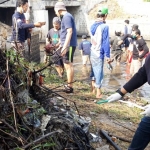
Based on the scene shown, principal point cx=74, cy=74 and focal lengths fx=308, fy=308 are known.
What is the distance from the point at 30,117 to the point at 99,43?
335 cm

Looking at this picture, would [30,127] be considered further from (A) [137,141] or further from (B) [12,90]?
(A) [137,141]

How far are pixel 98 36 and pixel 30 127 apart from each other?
3535 mm

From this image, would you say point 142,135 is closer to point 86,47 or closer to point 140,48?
point 140,48

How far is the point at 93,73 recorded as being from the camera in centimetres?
722

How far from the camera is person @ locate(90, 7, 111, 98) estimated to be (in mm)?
6488

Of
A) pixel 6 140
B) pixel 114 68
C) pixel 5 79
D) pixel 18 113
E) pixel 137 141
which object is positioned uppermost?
pixel 5 79

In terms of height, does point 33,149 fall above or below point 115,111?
above

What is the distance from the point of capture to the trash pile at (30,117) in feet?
10.5

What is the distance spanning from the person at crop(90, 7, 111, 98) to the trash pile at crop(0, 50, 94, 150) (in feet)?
8.11

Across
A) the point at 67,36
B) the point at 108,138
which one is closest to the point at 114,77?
the point at 67,36

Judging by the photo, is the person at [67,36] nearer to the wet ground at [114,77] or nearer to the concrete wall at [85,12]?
the wet ground at [114,77]

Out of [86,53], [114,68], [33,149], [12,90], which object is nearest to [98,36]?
[12,90]

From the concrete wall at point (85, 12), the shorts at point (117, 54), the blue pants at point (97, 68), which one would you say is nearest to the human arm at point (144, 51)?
the blue pants at point (97, 68)

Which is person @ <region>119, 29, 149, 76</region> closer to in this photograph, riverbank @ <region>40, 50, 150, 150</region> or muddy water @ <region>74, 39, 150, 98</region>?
muddy water @ <region>74, 39, 150, 98</region>
